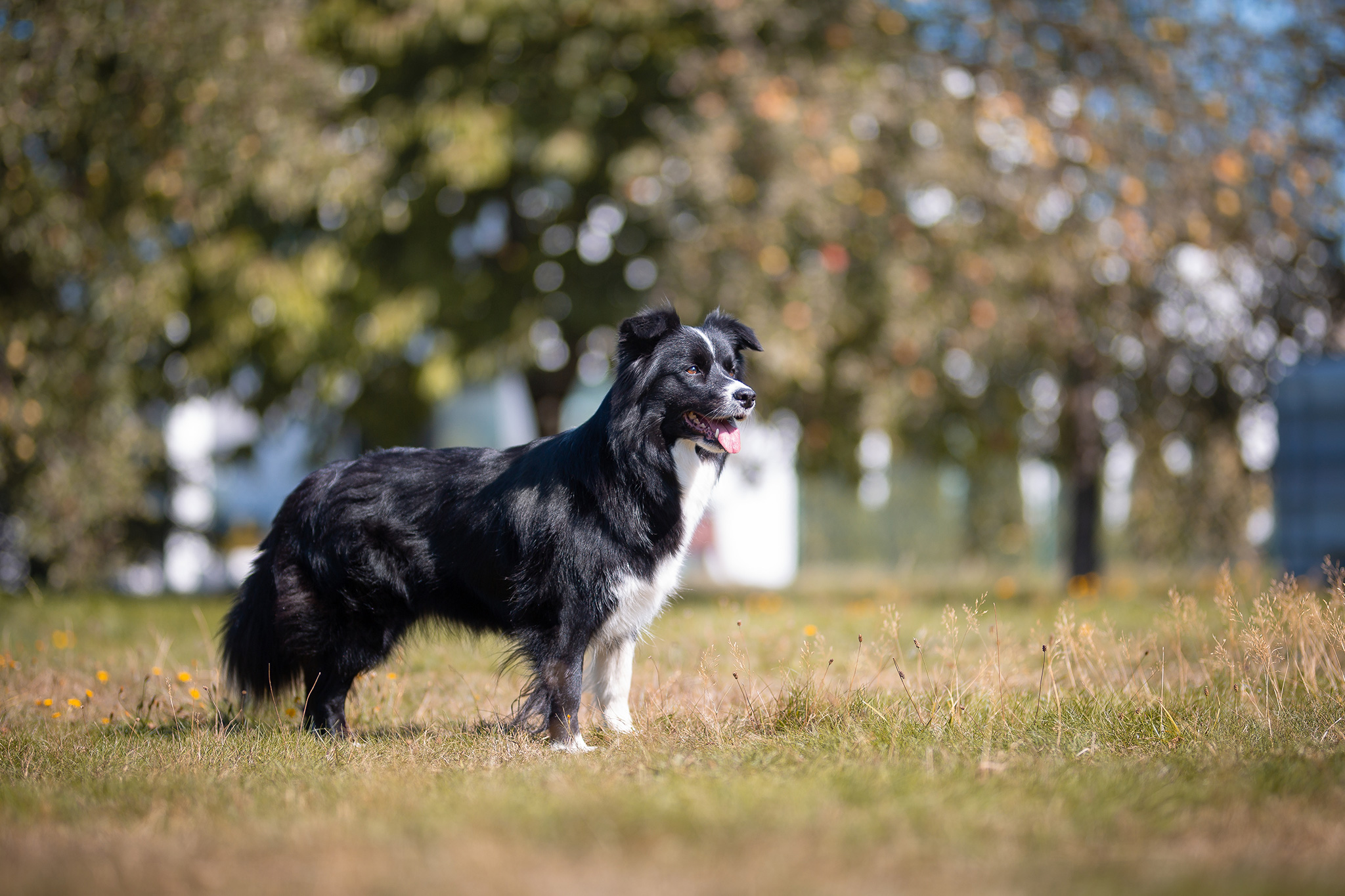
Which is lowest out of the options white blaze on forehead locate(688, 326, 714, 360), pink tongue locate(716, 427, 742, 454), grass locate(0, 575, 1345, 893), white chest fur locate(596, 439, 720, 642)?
grass locate(0, 575, 1345, 893)

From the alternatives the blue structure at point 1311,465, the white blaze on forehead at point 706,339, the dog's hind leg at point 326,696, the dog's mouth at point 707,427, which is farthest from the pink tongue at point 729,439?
the blue structure at point 1311,465

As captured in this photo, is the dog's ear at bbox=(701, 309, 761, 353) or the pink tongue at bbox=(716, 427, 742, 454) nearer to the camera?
the pink tongue at bbox=(716, 427, 742, 454)

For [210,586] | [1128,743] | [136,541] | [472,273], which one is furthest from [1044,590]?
[210,586]

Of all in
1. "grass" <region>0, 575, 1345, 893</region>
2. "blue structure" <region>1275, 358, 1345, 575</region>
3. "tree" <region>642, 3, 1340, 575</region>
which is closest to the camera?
"grass" <region>0, 575, 1345, 893</region>

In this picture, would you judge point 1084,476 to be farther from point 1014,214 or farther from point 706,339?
point 706,339

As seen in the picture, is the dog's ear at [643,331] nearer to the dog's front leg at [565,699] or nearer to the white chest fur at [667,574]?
the white chest fur at [667,574]

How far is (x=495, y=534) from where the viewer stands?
4645 millimetres

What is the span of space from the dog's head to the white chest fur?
3.5 inches

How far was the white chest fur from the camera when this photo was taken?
14.8ft

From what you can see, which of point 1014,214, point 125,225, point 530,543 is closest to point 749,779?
point 530,543

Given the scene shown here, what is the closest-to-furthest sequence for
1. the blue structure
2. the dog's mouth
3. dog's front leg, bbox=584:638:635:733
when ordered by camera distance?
1. the dog's mouth
2. dog's front leg, bbox=584:638:635:733
3. the blue structure

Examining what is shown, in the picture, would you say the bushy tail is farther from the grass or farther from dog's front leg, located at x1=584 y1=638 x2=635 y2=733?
dog's front leg, located at x1=584 y1=638 x2=635 y2=733

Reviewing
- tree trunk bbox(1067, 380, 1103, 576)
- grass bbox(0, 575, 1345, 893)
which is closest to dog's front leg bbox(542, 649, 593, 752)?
grass bbox(0, 575, 1345, 893)

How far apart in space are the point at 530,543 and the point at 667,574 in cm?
58
